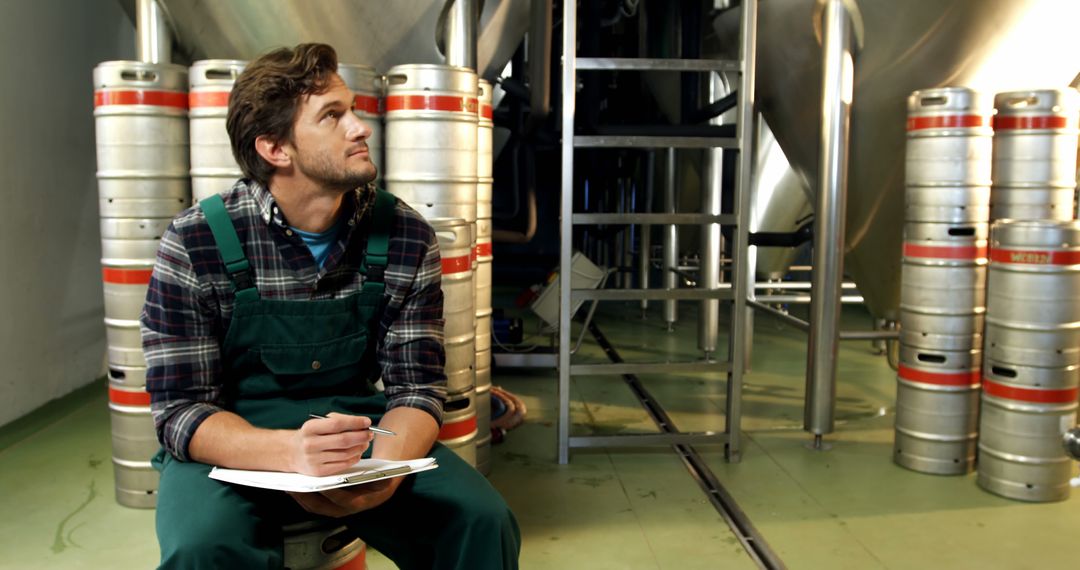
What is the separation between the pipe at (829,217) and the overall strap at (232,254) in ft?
7.21

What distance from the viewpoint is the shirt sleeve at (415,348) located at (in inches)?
63.6

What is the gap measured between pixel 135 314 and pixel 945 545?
223 centimetres

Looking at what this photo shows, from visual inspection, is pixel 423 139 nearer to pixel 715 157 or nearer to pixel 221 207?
pixel 221 207

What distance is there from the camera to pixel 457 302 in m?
2.44

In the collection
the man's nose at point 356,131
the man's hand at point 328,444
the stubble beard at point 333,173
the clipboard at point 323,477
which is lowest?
the clipboard at point 323,477

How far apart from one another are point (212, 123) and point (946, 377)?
2362mm

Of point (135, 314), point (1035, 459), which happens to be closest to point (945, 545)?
point (1035, 459)

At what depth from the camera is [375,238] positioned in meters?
1.59

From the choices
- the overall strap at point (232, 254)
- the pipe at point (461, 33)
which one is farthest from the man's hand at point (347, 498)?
the pipe at point (461, 33)

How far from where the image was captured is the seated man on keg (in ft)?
4.61

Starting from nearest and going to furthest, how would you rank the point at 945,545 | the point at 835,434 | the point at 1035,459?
the point at 945,545 → the point at 1035,459 → the point at 835,434

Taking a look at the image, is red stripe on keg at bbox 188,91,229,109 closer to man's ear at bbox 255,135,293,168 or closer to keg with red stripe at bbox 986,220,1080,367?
man's ear at bbox 255,135,293,168

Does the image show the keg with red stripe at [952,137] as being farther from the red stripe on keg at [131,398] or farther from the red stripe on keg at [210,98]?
the red stripe on keg at [131,398]

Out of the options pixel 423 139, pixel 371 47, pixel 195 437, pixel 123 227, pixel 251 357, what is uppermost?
pixel 371 47
